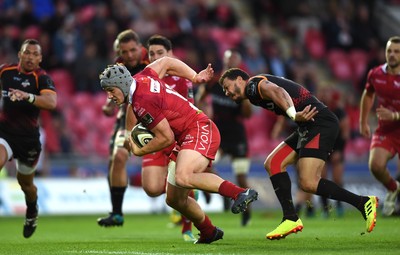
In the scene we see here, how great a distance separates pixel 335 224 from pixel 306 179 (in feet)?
16.6

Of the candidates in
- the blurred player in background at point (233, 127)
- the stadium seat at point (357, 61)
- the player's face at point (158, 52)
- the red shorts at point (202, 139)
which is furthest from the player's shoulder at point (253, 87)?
the stadium seat at point (357, 61)

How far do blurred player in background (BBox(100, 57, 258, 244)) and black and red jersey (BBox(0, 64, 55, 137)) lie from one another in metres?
2.59

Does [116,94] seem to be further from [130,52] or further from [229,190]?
[130,52]

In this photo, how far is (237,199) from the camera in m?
10.2

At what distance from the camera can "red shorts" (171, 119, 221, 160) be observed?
419 inches

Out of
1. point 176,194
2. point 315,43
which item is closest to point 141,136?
point 176,194

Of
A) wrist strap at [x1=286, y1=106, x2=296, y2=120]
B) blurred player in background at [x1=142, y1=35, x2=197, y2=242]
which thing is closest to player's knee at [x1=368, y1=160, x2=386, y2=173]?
blurred player in background at [x1=142, y1=35, x2=197, y2=242]

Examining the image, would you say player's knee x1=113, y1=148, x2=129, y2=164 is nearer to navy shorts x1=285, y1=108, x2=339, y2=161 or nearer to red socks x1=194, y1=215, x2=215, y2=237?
red socks x1=194, y1=215, x2=215, y2=237

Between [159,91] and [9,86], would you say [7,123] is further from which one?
[159,91]

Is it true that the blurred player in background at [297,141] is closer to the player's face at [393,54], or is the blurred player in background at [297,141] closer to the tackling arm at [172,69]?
the tackling arm at [172,69]

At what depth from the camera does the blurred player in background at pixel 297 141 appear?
434 inches

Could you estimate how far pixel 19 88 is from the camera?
1302cm

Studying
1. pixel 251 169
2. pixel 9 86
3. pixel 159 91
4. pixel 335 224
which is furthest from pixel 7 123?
pixel 251 169

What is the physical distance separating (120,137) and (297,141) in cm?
339
